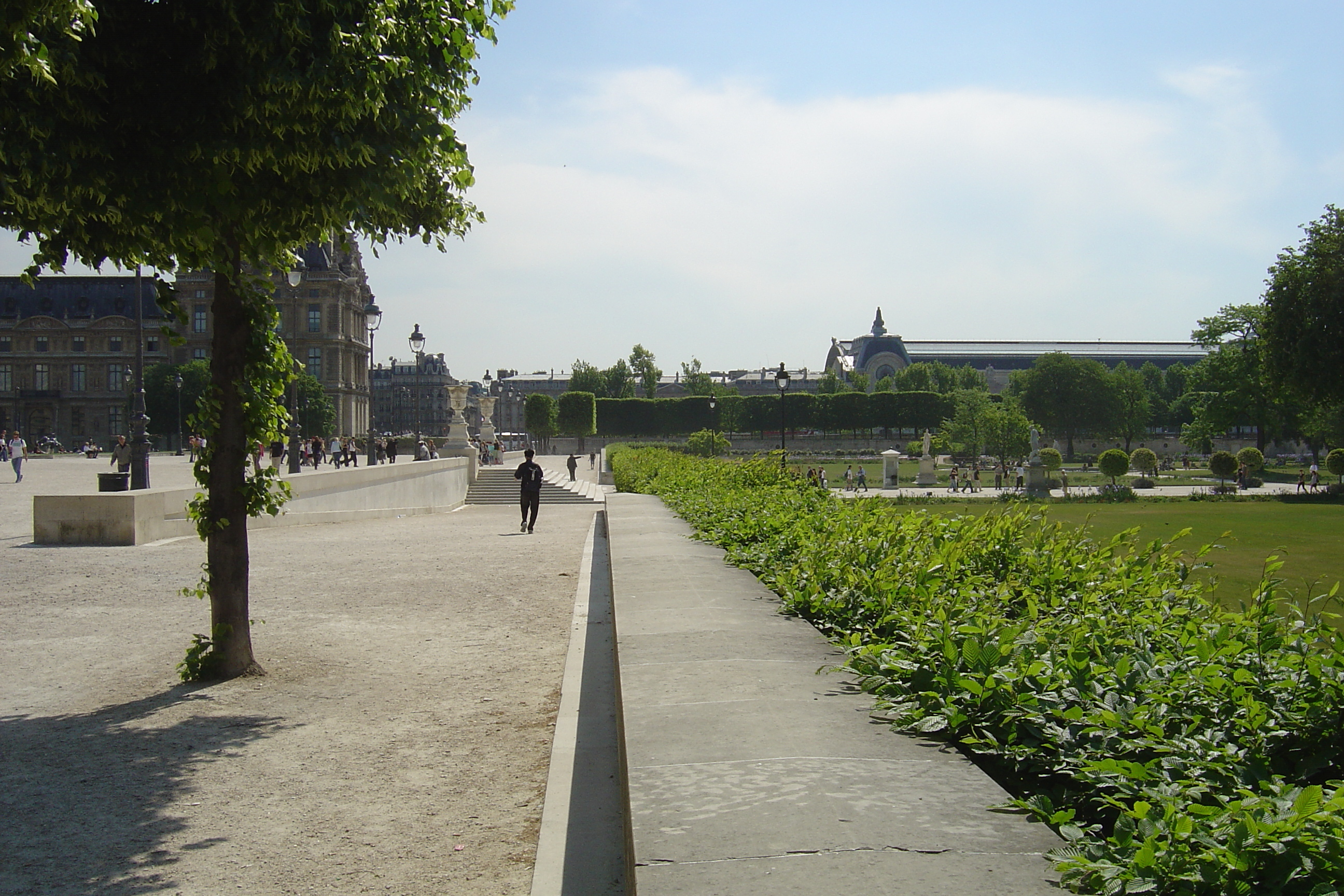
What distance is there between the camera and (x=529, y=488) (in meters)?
21.9

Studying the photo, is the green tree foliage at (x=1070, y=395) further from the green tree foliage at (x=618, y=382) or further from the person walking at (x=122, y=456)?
the person walking at (x=122, y=456)

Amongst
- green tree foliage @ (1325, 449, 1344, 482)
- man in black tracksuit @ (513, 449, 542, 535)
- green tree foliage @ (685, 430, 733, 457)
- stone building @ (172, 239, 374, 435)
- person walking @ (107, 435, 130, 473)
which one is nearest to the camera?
man in black tracksuit @ (513, 449, 542, 535)

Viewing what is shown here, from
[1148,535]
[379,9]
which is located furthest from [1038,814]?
[1148,535]

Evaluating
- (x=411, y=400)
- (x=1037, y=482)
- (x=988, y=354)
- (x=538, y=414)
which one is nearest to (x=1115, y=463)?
(x=1037, y=482)

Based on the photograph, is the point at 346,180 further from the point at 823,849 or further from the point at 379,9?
the point at 823,849

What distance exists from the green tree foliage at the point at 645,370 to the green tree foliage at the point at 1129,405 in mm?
56588

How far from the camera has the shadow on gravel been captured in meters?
4.06

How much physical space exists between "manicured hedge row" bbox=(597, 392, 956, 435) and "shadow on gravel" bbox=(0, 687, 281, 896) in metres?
94.0

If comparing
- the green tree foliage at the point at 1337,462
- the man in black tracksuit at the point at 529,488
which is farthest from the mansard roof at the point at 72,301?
the green tree foliage at the point at 1337,462

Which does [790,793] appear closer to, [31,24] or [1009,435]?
[31,24]

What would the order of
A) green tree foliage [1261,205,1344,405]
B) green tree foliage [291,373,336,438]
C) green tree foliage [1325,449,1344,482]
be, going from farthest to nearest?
1. green tree foliage [291,373,336,438]
2. green tree foliage [1325,449,1344,482]
3. green tree foliage [1261,205,1344,405]

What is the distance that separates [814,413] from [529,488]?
268 ft

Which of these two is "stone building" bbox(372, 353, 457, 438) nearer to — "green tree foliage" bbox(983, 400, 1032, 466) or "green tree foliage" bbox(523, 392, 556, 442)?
"green tree foliage" bbox(523, 392, 556, 442)

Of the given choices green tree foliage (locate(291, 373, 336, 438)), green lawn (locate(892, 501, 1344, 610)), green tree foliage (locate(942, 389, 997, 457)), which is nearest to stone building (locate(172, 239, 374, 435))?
green tree foliage (locate(291, 373, 336, 438))
